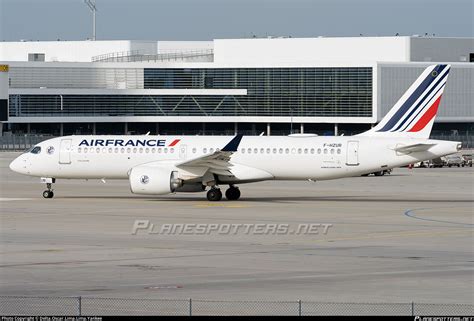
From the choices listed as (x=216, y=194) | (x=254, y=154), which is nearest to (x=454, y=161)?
(x=254, y=154)

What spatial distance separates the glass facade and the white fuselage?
10006cm

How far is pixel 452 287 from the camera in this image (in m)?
27.1

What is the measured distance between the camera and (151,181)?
52.6 meters

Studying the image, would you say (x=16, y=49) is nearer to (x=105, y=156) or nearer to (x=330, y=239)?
(x=105, y=156)

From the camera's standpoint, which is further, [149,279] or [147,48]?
[147,48]

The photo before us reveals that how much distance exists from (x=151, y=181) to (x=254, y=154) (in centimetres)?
609

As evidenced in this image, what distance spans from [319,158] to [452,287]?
1116 inches

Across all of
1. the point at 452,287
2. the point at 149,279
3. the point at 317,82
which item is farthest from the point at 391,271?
the point at 317,82

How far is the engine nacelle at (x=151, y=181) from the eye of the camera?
52.6 m

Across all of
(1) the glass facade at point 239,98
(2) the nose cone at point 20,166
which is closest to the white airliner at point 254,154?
(2) the nose cone at point 20,166

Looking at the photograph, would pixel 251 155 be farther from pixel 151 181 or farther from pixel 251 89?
pixel 251 89

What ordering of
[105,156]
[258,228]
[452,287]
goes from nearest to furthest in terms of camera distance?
[452,287], [258,228], [105,156]

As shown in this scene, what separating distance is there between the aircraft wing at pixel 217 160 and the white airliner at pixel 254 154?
50mm

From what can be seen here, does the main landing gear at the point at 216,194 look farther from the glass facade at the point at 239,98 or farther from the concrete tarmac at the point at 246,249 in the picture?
the glass facade at the point at 239,98
